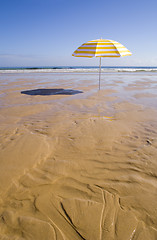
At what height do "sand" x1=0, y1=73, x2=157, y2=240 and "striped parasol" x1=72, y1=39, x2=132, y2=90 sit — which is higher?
"striped parasol" x1=72, y1=39, x2=132, y2=90

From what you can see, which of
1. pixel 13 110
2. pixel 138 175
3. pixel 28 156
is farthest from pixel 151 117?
pixel 13 110

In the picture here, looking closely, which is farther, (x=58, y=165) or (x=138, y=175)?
(x=58, y=165)

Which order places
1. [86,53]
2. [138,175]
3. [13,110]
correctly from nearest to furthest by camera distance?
[138,175] → [13,110] → [86,53]

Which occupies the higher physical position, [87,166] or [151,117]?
[151,117]

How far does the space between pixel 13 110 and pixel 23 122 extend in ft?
3.52

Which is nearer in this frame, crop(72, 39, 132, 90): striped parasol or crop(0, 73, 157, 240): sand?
crop(0, 73, 157, 240): sand

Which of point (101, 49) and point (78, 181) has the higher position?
point (101, 49)

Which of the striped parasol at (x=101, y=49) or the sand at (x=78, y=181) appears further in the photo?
the striped parasol at (x=101, y=49)

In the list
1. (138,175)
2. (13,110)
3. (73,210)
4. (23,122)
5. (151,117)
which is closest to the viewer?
(73,210)

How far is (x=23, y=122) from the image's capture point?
3.11 m

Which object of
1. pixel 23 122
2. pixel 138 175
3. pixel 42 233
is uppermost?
pixel 23 122

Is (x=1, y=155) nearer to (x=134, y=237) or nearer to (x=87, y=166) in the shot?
(x=87, y=166)

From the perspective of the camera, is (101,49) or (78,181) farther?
(101,49)

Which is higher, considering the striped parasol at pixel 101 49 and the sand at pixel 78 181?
the striped parasol at pixel 101 49
